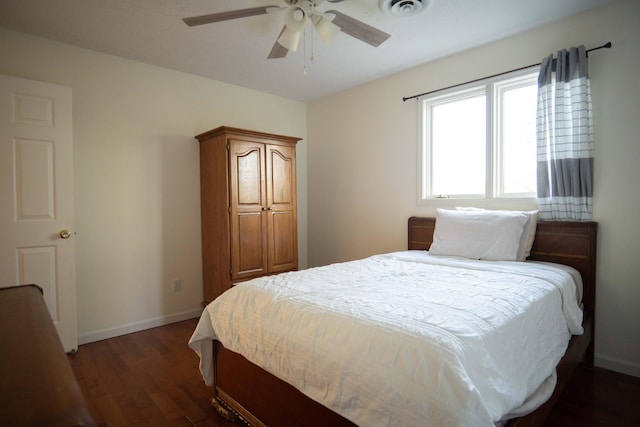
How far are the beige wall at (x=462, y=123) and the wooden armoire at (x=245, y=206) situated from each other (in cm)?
76

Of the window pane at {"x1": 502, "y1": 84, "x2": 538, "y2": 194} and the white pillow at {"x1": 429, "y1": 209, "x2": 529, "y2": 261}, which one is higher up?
the window pane at {"x1": 502, "y1": 84, "x2": 538, "y2": 194}

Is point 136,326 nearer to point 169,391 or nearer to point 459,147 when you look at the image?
point 169,391

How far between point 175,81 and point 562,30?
3.41 m

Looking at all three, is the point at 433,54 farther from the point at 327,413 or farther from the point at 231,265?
the point at 327,413

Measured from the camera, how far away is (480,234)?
2.55m

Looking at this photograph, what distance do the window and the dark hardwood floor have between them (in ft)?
4.63

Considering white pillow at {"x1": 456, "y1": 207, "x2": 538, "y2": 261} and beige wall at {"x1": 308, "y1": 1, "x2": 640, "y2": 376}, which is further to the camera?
white pillow at {"x1": 456, "y1": 207, "x2": 538, "y2": 261}

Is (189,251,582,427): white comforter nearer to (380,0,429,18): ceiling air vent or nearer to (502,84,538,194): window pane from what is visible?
(502,84,538,194): window pane

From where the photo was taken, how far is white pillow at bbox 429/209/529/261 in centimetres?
242

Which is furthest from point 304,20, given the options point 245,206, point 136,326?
point 136,326

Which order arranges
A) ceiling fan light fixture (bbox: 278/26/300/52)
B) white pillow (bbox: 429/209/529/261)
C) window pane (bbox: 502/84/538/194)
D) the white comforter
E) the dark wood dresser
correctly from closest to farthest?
the dark wood dresser → the white comforter → ceiling fan light fixture (bbox: 278/26/300/52) → white pillow (bbox: 429/209/529/261) → window pane (bbox: 502/84/538/194)

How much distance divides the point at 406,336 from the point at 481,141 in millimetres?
2491

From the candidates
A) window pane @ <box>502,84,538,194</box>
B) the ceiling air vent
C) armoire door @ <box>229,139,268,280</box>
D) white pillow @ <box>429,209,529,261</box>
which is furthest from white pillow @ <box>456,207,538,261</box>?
armoire door @ <box>229,139,268,280</box>

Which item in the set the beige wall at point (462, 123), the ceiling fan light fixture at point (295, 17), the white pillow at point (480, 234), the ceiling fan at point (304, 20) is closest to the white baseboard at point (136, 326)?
the beige wall at point (462, 123)
